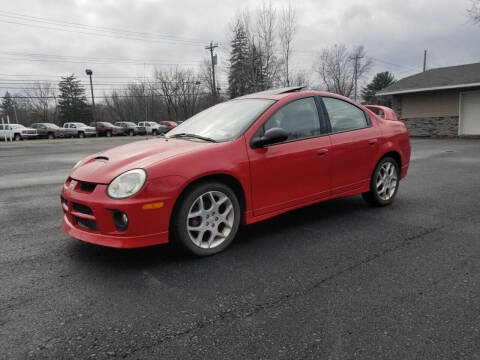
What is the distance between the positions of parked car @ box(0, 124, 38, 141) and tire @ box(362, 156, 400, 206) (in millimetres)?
34144

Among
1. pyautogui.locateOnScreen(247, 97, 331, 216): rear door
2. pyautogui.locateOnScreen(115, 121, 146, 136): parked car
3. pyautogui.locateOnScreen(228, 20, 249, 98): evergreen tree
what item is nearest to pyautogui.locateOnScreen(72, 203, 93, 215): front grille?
pyautogui.locateOnScreen(247, 97, 331, 216): rear door

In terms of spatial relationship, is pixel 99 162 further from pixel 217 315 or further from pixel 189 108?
pixel 189 108

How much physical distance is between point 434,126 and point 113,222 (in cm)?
2307

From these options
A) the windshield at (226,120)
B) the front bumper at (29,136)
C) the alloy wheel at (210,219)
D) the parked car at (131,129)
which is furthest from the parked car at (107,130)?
the alloy wheel at (210,219)

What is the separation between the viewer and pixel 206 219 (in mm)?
3326

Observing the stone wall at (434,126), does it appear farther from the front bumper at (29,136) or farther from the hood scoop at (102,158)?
the front bumper at (29,136)

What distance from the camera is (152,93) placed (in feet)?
210

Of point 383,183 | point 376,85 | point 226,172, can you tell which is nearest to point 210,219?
point 226,172

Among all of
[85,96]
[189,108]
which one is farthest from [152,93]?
[85,96]

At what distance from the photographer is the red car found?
119 inches

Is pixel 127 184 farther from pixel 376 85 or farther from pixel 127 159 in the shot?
pixel 376 85

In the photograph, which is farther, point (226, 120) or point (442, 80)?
point (442, 80)

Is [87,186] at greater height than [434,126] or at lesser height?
greater

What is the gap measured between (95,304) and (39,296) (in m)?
0.49
